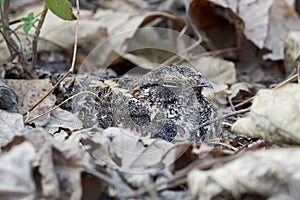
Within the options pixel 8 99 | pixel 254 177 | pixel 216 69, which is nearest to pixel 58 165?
pixel 254 177

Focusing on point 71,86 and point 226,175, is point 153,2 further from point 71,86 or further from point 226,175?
point 226,175

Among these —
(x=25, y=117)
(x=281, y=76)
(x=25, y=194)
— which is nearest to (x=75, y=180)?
(x=25, y=194)

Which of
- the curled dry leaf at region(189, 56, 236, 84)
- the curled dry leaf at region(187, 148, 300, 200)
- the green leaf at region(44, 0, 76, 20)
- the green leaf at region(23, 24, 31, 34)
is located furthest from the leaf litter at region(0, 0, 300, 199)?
the curled dry leaf at region(189, 56, 236, 84)

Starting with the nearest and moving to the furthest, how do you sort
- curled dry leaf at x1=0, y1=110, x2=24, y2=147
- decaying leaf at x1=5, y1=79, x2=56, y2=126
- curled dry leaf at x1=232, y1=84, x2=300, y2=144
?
curled dry leaf at x1=232, y1=84, x2=300, y2=144, curled dry leaf at x1=0, y1=110, x2=24, y2=147, decaying leaf at x1=5, y1=79, x2=56, y2=126

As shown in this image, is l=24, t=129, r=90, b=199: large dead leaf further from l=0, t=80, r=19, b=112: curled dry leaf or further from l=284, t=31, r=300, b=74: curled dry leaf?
l=284, t=31, r=300, b=74: curled dry leaf

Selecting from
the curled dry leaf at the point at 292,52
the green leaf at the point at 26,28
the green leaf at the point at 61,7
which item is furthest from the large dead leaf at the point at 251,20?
the green leaf at the point at 61,7

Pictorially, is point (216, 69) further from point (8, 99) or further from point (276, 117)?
point (276, 117)
